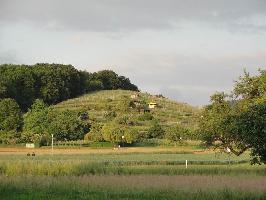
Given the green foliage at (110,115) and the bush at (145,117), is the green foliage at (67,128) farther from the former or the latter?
the bush at (145,117)

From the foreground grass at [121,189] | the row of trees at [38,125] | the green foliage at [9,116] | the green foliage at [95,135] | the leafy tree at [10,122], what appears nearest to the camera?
the foreground grass at [121,189]

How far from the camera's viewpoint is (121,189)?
2952 cm

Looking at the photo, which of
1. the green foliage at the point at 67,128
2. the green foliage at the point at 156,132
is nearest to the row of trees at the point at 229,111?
the green foliage at the point at 67,128

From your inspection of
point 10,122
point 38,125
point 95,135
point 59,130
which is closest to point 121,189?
point 95,135

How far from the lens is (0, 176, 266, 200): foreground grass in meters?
26.7

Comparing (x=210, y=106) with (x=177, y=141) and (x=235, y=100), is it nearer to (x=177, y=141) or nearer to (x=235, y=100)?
(x=235, y=100)

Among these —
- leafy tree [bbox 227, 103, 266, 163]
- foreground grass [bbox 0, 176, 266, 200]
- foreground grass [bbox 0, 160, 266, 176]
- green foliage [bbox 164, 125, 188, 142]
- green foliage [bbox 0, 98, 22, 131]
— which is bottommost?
foreground grass [bbox 0, 176, 266, 200]

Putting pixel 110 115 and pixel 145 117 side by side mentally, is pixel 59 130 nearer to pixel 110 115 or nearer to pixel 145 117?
pixel 110 115

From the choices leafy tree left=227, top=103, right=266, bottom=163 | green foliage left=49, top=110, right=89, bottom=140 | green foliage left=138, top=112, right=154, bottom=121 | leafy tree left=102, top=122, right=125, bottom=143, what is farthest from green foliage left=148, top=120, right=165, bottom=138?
leafy tree left=227, top=103, right=266, bottom=163

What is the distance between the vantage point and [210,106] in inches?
2188

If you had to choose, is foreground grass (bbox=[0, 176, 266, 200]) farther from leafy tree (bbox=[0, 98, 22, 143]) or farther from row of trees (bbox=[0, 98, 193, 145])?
leafy tree (bbox=[0, 98, 22, 143])

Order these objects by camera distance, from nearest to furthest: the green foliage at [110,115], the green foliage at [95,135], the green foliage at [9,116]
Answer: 1. the green foliage at [95,135]
2. the green foliage at [9,116]
3. the green foliage at [110,115]

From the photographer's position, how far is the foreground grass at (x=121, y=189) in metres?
26.7

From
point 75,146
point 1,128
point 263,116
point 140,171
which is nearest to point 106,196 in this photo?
point 263,116
